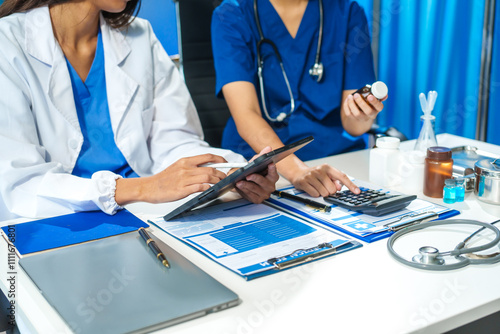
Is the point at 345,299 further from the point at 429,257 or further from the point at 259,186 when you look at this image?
the point at 259,186

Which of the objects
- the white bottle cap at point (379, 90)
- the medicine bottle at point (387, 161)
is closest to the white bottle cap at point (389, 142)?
the medicine bottle at point (387, 161)

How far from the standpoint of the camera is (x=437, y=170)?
1.09 metres

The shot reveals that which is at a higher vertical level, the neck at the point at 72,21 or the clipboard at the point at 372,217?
the neck at the point at 72,21

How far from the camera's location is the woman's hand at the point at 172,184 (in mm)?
1046

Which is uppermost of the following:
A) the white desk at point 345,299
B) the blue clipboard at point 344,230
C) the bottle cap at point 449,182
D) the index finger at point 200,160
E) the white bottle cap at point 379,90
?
the white bottle cap at point 379,90

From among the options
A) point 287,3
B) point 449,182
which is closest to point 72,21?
point 287,3

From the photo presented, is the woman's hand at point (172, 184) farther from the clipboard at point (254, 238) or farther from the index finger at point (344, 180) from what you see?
the index finger at point (344, 180)

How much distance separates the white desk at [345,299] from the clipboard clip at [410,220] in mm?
87

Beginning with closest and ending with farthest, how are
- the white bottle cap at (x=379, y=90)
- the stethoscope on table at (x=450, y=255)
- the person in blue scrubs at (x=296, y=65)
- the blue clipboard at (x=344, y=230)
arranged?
the stethoscope on table at (x=450, y=255) → the blue clipboard at (x=344, y=230) → the white bottle cap at (x=379, y=90) → the person in blue scrubs at (x=296, y=65)

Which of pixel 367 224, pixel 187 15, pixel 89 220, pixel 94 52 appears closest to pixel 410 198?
pixel 367 224

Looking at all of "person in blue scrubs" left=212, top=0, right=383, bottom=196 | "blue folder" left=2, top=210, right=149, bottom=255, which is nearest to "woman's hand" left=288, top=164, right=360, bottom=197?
"blue folder" left=2, top=210, right=149, bottom=255

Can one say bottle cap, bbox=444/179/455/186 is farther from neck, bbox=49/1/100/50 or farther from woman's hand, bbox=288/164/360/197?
neck, bbox=49/1/100/50

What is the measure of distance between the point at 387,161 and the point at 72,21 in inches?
34.5

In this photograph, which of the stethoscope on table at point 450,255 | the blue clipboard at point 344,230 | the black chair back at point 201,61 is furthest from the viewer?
the black chair back at point 201,61
